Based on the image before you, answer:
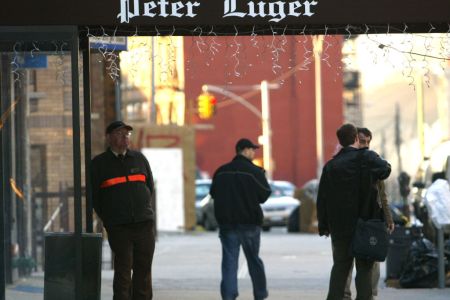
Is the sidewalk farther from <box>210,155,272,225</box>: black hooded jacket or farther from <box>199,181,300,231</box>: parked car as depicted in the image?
<box>199,181,300,231</box>: parked car

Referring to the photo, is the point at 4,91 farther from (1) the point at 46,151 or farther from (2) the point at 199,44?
(1) the point at 46,151

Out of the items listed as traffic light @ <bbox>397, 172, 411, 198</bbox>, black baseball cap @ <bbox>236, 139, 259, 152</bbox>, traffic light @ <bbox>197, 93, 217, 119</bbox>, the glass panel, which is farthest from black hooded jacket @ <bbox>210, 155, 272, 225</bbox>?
traffic light @ <bbox>197, 93, 217, 119</bbox>

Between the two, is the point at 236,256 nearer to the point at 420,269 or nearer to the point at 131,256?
the point at 131,256

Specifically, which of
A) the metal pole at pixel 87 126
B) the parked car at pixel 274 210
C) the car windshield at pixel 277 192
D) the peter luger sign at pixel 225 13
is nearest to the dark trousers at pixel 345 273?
the peter luger sign at pixel 225 13

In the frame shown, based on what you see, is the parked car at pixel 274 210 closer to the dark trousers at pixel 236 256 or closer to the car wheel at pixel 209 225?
the car wheel at pixel 209 225

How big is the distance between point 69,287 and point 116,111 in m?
9.54

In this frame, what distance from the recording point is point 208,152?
242ft

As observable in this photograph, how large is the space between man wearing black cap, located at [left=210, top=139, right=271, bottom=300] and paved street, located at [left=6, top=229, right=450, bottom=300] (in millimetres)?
963

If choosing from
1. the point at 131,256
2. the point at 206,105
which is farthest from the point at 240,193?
the point at 206,105

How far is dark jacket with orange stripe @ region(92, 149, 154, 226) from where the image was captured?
436 inches

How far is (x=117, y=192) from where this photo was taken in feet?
36.4

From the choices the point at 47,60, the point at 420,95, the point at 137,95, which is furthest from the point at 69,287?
the point at 137,95

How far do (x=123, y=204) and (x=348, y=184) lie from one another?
196cm

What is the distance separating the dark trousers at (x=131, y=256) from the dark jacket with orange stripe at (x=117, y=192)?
0.37 ft
